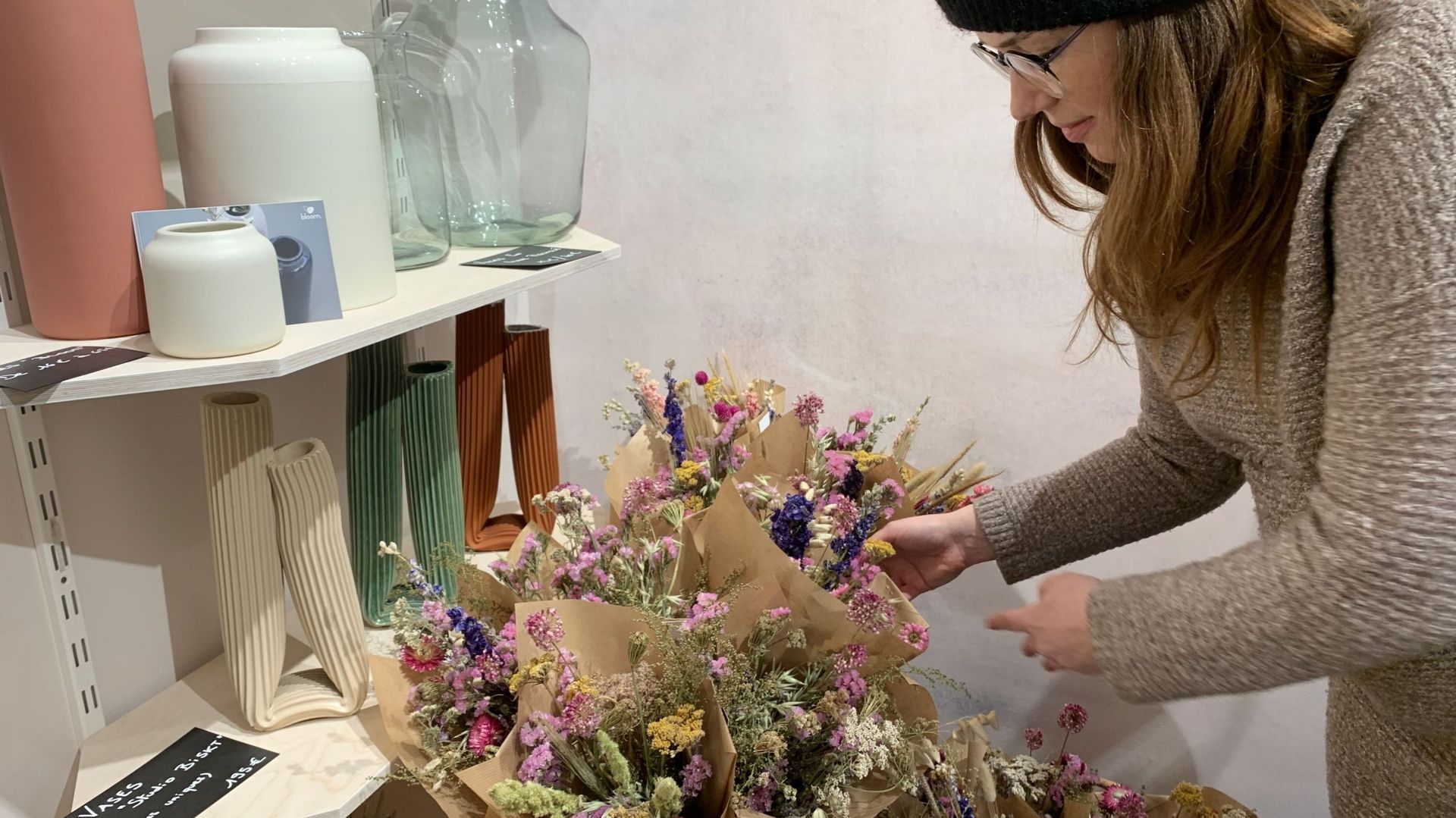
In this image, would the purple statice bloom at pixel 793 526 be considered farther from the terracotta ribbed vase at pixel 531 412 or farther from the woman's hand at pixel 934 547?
the terracotta ribbed vase at pixel 531 412

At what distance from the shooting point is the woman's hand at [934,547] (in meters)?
1.16

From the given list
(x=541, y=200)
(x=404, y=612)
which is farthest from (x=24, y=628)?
(x=541, y=200)

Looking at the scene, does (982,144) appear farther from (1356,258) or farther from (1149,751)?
(1149,751)

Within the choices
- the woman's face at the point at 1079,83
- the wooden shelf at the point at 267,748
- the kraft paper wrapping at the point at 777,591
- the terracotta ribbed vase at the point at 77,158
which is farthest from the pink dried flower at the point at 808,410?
the terracotta ribbed vase at the point at 77,158

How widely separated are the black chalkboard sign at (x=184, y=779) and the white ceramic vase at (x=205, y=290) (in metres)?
0.43

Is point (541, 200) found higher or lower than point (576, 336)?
higher

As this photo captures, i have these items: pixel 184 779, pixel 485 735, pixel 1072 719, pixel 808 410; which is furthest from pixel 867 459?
pixel 184 779

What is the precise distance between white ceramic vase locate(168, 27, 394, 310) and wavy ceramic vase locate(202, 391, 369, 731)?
6.5 inches

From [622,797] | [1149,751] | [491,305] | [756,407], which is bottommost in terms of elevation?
[1149,751]

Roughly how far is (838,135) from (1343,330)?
1024 millimetres

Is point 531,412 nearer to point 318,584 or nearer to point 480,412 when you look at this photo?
point 480,412

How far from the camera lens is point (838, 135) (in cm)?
155

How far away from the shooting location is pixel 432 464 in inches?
48.3

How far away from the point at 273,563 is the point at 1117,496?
0.90 meters
